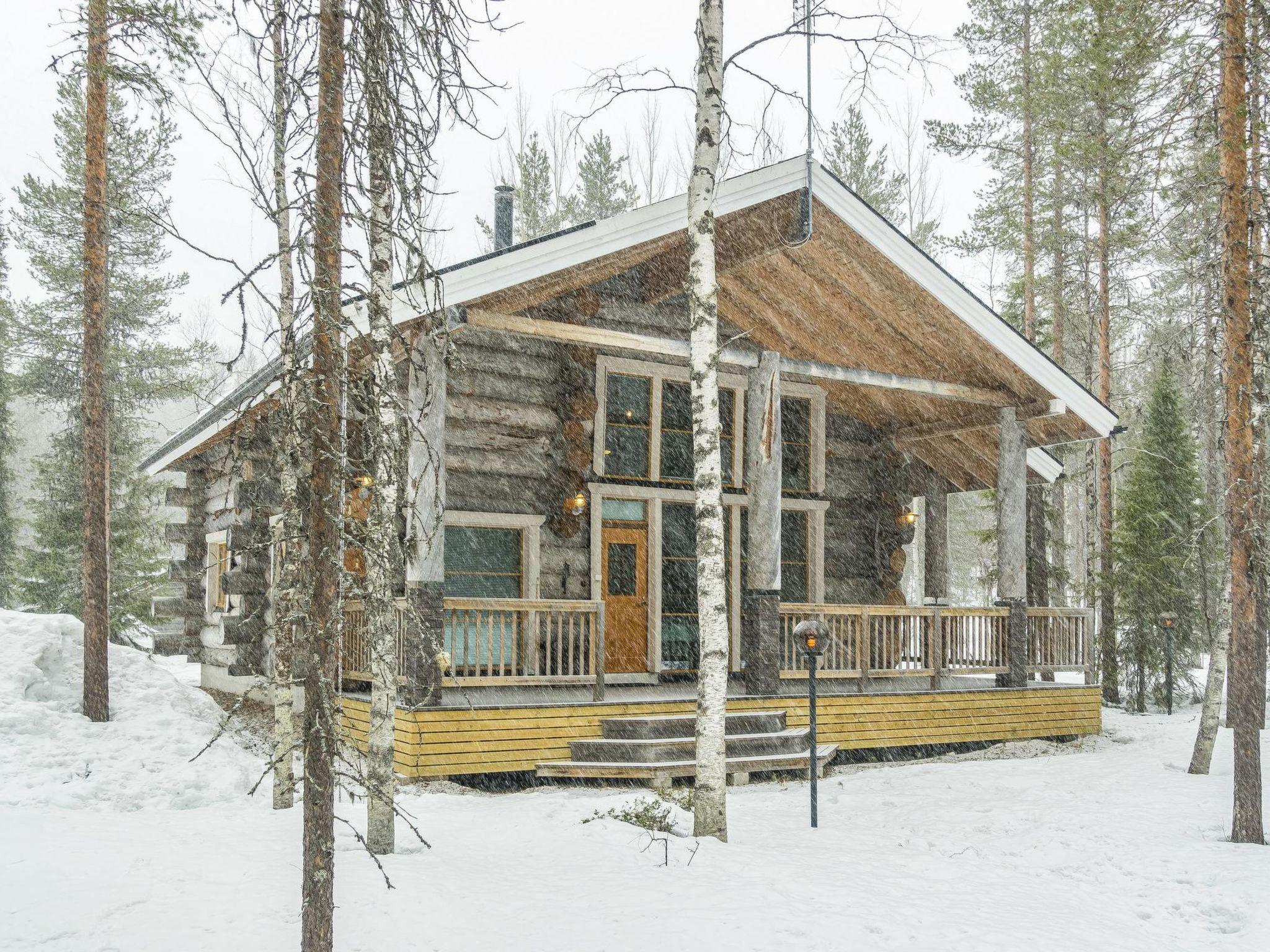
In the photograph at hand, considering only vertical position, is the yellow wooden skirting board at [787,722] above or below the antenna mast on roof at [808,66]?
below

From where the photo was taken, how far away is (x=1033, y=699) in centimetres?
1312

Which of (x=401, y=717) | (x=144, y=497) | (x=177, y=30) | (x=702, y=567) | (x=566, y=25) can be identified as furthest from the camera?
(x=566, y=25)

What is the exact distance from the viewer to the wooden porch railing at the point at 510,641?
9.58m

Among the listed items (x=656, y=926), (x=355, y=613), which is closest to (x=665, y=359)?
(x=355, y=613)

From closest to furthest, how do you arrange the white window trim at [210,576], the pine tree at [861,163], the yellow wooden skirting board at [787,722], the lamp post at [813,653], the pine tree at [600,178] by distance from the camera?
the lamp post at [813,653], the yellow wooden skirting board at [787,722], the white window trim at [210,576], the pine tree at [861,163], the pine tree at [600,178]

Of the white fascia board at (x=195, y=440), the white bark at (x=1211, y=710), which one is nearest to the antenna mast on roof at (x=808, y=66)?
the white fascia board at (x=195, y=440)

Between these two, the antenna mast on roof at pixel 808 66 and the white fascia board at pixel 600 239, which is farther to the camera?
the white fascia board at pixel 600 239

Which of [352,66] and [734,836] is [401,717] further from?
[352,66]

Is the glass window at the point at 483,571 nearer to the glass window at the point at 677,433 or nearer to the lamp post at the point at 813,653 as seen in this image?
the glass window at the point at 677,433

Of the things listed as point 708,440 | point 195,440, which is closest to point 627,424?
point 708,440

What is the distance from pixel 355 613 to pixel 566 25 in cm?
12593

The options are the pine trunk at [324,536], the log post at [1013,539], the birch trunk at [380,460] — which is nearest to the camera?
the pine trunk at [324,536]

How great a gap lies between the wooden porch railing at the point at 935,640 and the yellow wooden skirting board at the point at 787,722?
1.14 ft

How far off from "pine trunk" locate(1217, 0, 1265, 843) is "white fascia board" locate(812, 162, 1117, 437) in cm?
332
